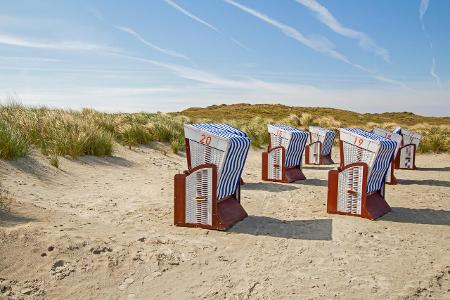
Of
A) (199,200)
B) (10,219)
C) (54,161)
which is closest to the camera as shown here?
(10,219)

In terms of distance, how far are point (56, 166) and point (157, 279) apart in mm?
6487

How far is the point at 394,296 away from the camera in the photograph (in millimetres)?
5125

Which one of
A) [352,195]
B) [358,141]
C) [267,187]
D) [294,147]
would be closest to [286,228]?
[352,195]

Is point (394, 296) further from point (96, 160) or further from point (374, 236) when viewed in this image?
point (96, 160)

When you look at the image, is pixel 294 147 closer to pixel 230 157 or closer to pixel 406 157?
pixel 406 157

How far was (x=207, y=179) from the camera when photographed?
7410 millimetres

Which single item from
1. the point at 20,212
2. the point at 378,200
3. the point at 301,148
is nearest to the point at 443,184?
the point at 301,148

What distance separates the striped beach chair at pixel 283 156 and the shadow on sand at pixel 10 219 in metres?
7.24

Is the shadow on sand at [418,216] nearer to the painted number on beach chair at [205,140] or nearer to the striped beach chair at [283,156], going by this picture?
the painted number on beach chair at [205,140]

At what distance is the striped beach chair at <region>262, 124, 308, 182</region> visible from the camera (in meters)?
13.1

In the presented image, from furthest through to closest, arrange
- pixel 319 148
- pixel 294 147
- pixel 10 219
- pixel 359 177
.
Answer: pixel 319 148 < pixel 294 147 < pixel 359 177 < pixel 10 219

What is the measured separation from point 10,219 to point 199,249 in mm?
2626

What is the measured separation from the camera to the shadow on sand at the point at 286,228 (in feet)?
24.1

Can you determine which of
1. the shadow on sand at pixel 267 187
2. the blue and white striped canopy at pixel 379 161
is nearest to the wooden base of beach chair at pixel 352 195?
the blue and white striped canopy at pixel 379 161
